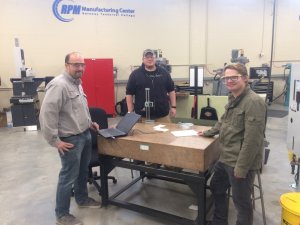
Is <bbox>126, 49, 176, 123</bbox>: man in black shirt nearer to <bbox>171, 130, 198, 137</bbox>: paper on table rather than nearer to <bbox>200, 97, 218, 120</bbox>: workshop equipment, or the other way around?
<bbox>171, 130, 198, 137</bbox>: paper on table

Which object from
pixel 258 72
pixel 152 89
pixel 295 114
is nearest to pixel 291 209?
pixel 295 114

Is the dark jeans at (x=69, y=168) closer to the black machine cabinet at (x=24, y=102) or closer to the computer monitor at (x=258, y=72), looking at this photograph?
the black machine cabinet at (x=24, y=102)

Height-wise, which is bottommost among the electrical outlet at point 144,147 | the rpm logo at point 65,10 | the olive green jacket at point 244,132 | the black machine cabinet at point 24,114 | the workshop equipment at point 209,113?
the black machine cabinet at point 24,114

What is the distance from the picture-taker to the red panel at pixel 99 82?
6449 mm

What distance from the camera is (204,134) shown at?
2.36 meters

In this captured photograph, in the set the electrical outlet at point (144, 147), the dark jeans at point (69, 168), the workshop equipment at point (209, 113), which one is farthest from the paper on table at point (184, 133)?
the workshop equipment at point (209, 113)

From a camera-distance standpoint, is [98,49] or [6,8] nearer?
[6,8]

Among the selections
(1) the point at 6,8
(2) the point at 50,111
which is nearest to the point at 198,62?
(1) the point at 6,8

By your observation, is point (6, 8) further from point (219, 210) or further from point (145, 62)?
point (219, 210)

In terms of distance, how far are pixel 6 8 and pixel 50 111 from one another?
17.5ft

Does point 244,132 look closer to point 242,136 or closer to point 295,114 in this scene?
point 242,136

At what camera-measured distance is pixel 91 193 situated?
302cm

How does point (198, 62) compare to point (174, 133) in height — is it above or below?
above

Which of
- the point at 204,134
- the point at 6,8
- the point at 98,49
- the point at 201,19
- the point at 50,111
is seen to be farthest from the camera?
the point at 201,19
